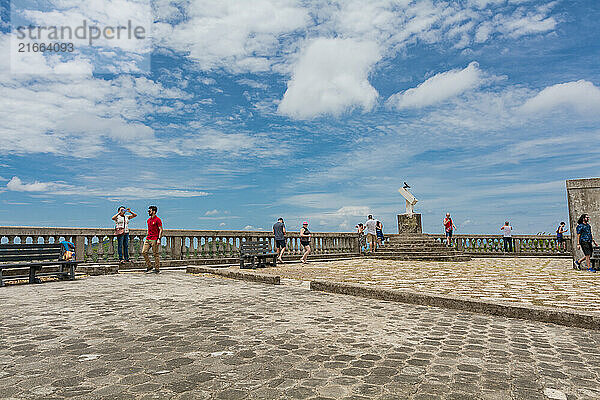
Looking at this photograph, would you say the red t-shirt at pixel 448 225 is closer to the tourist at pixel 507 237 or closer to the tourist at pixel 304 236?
the tourist at pixel 507 237

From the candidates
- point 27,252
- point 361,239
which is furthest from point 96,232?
point 361,239

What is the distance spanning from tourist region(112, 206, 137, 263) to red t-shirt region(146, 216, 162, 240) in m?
1.97

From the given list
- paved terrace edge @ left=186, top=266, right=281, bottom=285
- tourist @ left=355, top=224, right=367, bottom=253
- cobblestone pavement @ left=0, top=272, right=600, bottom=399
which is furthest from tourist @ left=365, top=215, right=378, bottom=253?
cobblestone pavement @ left=0, top=272, right=600, bottom=399

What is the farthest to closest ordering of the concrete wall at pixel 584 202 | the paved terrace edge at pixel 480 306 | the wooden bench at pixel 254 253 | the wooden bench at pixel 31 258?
the concrete wall at pixel 584 202 → the wooden bench at pixel 254 253 → the wooden bench at pixel 31 258 → the paved terrace edge at pixel 480 306

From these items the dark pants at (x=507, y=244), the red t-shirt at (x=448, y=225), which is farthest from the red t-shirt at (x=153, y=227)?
the dark pants at (x=507, y=244)

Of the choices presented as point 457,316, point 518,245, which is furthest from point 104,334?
point 518,245

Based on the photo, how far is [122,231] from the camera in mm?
14797

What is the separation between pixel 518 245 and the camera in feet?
86.9

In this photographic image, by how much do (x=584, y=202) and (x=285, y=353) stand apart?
14912 millimetres

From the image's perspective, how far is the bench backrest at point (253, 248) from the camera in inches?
567

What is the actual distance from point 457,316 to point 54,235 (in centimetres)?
1262

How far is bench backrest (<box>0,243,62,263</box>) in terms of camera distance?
9.91 metres

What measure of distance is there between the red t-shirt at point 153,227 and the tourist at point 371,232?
13.4 metres

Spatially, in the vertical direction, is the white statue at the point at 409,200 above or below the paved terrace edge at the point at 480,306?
above
